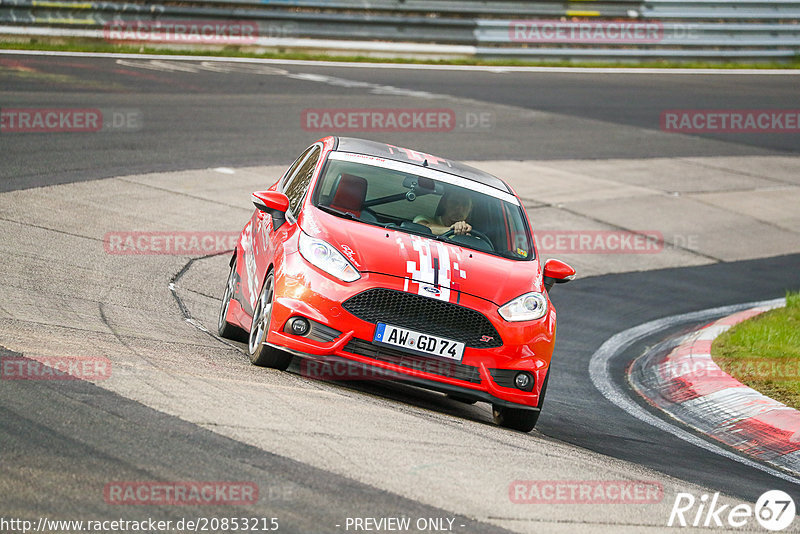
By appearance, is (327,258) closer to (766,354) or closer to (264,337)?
(264,337)

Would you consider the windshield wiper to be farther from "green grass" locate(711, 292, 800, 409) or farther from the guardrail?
the guardrail

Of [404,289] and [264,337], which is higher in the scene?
[404,289]

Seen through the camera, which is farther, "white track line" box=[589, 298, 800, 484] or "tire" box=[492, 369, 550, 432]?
"white track line" box=[589, 298, 800, 484]

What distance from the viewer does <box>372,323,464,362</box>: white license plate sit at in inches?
269

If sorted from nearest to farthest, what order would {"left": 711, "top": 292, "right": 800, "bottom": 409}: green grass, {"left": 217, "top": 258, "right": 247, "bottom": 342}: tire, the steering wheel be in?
the steering wheel < {"left": 217, "top": 258, "right": 247, "bottom": 342}: tire < {"left": 711, "top": 292, "right": 800, "bottom": 409}: green grass

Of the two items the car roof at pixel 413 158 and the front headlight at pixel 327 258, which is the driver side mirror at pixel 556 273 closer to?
the car roof at pixel 413 158

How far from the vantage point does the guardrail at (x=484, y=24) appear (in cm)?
2447

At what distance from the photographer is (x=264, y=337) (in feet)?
23.5

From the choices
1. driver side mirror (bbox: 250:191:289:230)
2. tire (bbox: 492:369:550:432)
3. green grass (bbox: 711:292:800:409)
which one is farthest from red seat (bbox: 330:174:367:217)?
green grass (bbox: 711:292:800:409)

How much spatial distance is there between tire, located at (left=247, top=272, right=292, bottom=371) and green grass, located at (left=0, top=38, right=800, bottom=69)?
58.3ft

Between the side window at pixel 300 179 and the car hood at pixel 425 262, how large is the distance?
1.20 feet

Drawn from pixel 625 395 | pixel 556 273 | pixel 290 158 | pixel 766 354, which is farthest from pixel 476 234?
pixel 290 158

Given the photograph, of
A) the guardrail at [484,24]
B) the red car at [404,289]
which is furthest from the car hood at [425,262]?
the guardrail at [484,24]

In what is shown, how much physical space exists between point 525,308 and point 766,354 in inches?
140
